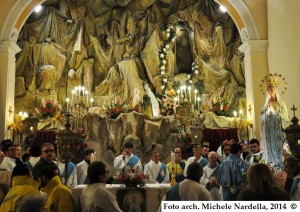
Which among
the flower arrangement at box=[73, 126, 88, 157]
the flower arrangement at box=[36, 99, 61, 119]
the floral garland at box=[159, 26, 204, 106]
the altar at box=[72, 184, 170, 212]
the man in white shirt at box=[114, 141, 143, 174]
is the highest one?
the floral garland at box=[159, 26, 204, 106]

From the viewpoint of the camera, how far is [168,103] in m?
15.2

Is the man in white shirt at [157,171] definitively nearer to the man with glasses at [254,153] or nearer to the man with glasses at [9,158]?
the man with glasses at [254,153]

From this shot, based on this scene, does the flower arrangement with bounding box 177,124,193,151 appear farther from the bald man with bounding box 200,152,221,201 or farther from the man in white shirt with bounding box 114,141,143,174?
the bald man with bounding box 200,152,221,201

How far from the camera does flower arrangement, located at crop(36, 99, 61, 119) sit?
48.7 ft

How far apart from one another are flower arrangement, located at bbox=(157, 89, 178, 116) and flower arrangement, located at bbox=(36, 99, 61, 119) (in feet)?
12.4

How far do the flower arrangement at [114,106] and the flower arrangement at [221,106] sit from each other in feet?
11.2

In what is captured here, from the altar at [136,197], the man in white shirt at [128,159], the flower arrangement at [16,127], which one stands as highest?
the flower arrangement at [16,127]

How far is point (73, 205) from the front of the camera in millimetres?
4652

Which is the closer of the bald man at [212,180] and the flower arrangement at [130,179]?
the flower arrangement at [130,179]

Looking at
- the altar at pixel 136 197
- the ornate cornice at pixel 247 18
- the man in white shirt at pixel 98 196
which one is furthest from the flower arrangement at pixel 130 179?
the ornate cornice at pixel 247 18

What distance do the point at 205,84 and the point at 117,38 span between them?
3.99m

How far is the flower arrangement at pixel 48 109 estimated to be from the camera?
14844 millimetres

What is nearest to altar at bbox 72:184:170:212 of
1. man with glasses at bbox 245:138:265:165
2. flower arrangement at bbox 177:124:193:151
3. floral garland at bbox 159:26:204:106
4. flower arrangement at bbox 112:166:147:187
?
flower arrangement at bbox 112:166:147:187

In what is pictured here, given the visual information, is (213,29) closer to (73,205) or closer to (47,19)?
(47,19)
